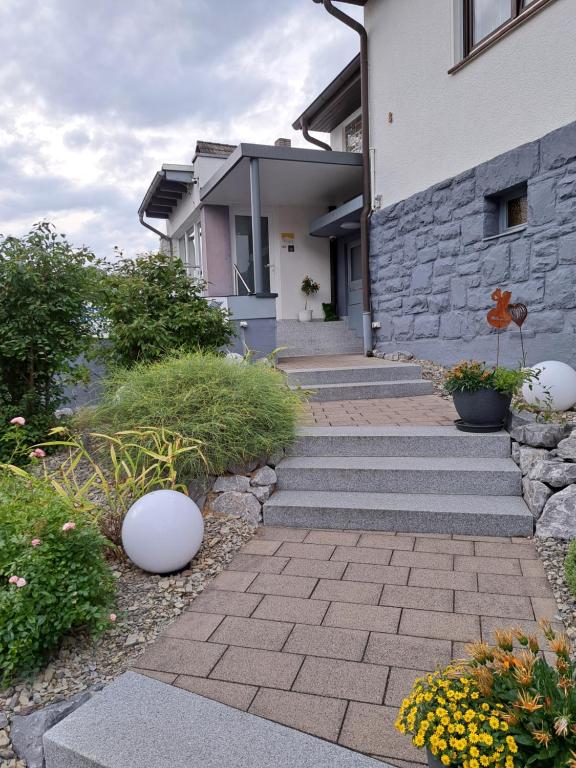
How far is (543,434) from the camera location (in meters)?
3.40

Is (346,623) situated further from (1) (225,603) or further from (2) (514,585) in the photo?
(2) (514,585)

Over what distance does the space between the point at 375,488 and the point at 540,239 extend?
3135 millimetres

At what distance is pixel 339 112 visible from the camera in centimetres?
1020

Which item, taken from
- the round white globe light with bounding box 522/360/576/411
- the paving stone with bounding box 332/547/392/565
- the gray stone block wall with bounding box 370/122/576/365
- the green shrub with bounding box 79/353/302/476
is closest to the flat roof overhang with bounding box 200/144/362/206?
the gray stone block wall with bounding box 370/122/576/365

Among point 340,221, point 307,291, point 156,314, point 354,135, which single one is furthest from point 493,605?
point 354,135

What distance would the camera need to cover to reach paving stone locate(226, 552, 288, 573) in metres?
2.88

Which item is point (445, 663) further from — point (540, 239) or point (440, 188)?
point (440, 188)

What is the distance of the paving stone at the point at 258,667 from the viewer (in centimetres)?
196

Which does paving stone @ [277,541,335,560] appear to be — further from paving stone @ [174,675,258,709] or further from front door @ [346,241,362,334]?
front door @ [346,241,362,334]

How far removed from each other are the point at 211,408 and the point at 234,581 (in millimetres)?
1306

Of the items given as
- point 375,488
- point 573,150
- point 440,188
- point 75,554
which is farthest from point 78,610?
point 440,188

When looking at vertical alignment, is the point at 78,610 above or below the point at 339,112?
below

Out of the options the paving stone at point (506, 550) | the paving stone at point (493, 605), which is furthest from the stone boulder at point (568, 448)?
the paving stone at point (493, 605)

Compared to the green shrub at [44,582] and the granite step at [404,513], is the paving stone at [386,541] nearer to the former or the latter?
the granite step at [404,513]
